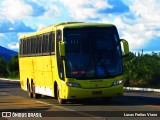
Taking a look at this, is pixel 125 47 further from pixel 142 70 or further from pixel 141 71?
pixel 141 71

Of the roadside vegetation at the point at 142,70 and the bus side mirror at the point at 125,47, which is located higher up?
the bus side mirror at the point at 125,47

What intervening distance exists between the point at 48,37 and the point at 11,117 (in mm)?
7171

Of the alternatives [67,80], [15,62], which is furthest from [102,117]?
[15,62]

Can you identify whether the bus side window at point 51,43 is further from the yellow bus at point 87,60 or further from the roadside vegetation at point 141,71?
the roadside vegetation at point 141,71

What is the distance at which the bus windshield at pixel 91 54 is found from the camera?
20.9 meters

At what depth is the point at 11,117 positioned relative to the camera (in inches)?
669

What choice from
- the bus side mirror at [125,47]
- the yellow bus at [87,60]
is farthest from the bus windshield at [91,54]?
the bus side mirror at [125,47]

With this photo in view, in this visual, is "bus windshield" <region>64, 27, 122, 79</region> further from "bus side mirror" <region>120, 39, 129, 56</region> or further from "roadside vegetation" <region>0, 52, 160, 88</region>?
"roadside vegetation" <region>0, 52, 160, 88</region>

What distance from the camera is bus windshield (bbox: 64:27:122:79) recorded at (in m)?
20.9

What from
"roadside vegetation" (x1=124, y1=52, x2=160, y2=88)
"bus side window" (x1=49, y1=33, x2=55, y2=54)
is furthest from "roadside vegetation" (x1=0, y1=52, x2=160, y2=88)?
"bus side window" (x1=49, y1=33, x2=55, y2=54)

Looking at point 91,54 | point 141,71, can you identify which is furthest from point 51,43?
point 141,71

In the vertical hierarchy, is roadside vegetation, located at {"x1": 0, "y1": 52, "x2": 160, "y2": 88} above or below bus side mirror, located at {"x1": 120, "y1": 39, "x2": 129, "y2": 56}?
below

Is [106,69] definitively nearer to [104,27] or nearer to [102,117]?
[104,27]

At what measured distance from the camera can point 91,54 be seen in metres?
21.1
